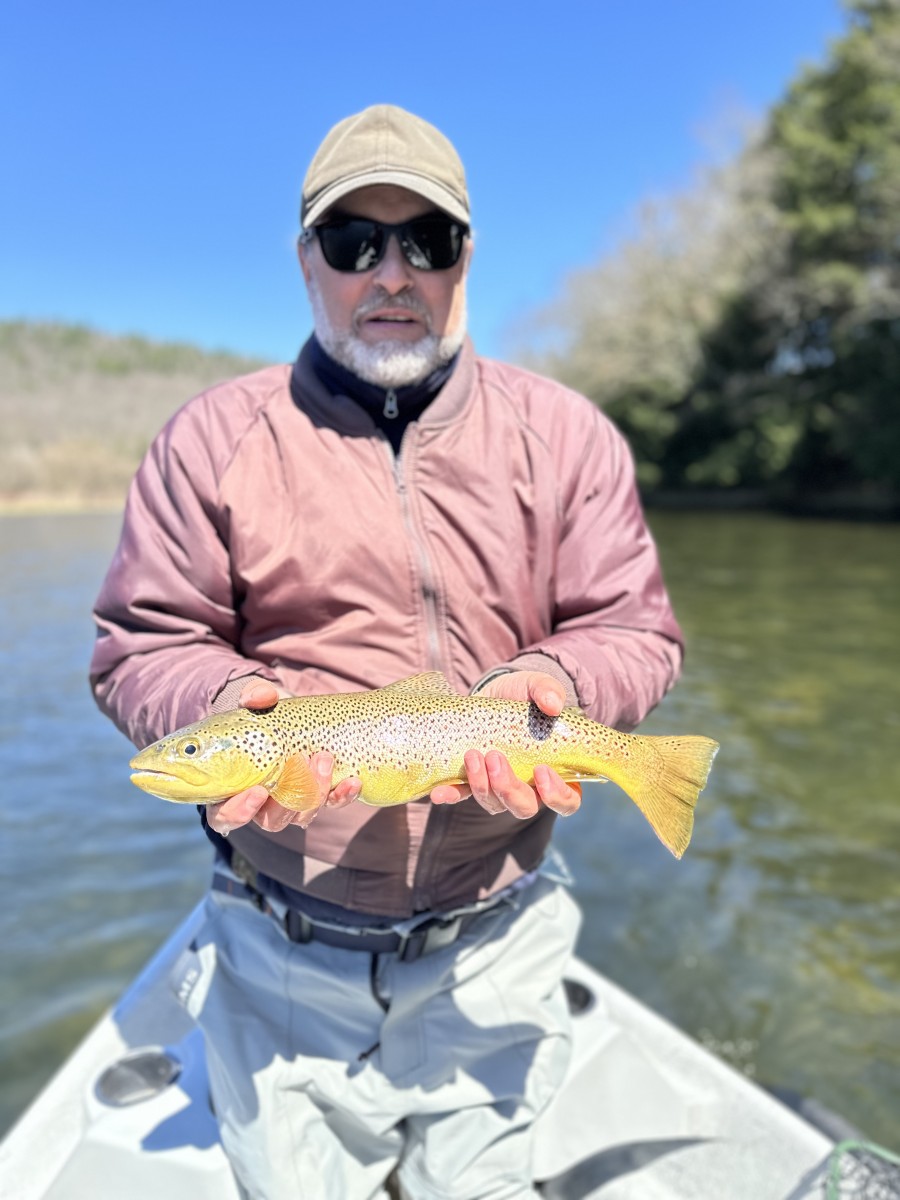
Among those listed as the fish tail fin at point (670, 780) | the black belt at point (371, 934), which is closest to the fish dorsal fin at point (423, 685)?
the fish tail fin at point (670, 780)

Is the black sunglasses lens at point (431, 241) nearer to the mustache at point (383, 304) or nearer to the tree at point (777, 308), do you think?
the mustache at point (383, 304)

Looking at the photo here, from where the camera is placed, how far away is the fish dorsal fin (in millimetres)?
2396

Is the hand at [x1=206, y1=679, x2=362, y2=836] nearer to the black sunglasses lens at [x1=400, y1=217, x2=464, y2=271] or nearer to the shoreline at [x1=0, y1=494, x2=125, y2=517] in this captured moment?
the black sunglasses lens at [x1=400, y1=217, x2=464, y2=271]

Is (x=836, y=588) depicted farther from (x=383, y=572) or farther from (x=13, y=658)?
(x=383, y=572)

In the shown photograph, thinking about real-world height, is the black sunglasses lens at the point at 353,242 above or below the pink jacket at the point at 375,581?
above

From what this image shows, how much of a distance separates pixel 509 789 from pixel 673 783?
1.58 ft

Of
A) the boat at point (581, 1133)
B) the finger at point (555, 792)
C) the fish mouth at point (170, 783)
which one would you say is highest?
the fish mouth at point (170, 783)

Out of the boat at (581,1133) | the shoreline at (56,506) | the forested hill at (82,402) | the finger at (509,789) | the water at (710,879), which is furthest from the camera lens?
the forested hill at (82,402)

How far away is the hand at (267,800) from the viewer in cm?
213

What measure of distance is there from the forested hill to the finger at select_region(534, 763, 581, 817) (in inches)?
2503

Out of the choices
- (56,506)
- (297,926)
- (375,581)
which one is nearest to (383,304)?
(375,581)

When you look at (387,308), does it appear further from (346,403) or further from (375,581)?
(375,581)

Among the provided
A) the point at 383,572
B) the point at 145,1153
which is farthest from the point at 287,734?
the point at 145,1153

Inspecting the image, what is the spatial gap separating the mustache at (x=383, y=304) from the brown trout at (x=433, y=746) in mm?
1100
